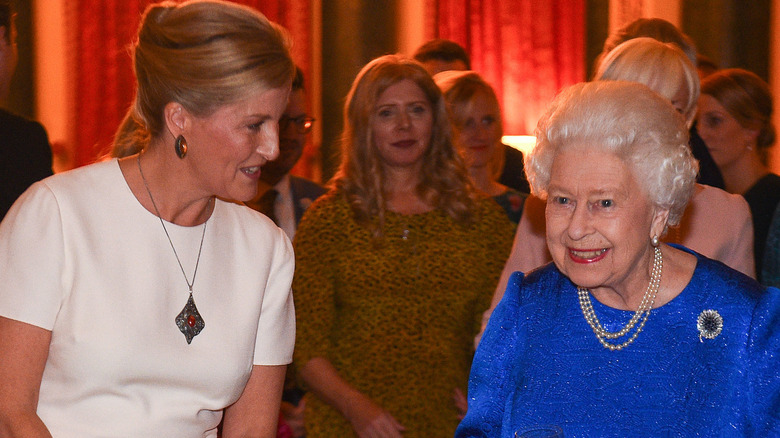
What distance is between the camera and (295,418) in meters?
3.46

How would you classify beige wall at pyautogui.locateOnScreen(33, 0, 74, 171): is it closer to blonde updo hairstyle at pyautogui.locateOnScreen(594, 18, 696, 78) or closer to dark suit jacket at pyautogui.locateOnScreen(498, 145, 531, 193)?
dark suit jacket at pyautogui.locateOnScreen(498, 145, 531, 193)

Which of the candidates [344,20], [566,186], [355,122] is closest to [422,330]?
[355,122]

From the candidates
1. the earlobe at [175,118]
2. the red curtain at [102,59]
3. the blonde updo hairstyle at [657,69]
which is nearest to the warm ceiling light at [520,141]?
the red curtain at [102,59]

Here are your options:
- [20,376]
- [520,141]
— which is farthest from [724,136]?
[20,376]

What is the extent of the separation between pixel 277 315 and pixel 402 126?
1.13 meters

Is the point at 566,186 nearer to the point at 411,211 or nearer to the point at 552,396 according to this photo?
the point at 552,396

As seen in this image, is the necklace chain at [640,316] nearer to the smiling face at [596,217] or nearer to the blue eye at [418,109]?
the smiling face at [596,217]

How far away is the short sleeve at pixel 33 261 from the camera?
1.80 m

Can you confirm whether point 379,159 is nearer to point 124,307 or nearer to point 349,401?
point 349,401

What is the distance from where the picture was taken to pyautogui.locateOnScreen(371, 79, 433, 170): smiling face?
3070 millimetres

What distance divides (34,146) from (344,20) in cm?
366

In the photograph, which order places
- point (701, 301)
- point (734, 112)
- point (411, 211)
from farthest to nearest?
1. point (734, 112)
2. point (411, 211)
3. point (701, 301)

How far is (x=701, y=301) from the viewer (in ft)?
6.28

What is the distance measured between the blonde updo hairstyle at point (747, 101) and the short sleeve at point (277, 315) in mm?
2455
